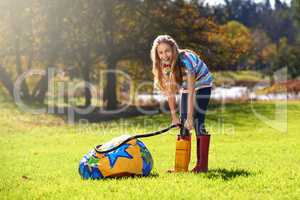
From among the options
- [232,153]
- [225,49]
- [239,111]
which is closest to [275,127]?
[239,111]

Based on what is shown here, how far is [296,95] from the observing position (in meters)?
35.1

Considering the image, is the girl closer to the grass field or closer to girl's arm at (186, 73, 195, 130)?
girl's arm at (186, 73, 195, 130)

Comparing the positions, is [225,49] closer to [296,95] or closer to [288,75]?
[296,95]

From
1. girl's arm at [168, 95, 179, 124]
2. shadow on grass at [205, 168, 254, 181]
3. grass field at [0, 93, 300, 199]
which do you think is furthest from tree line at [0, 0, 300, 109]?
shadow on grass at [205, 168, 254, 181]

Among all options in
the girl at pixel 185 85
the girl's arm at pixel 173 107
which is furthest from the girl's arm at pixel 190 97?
the girl's arm at pixel 173 107

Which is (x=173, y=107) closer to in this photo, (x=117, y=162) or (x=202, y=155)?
(x=202, y=155)

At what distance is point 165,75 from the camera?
8.58 meters

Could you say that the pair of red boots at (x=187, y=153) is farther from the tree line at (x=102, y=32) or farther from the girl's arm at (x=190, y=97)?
the tree line at (x=102, y=32)

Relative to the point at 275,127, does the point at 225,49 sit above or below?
above

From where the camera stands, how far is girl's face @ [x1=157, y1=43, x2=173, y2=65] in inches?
323

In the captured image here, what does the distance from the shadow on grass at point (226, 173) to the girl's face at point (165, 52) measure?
1.94 meters

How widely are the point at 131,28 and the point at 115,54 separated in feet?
7.61

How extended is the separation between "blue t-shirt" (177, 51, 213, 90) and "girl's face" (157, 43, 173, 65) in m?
0.18

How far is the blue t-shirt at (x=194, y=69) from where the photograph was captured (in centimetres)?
823
